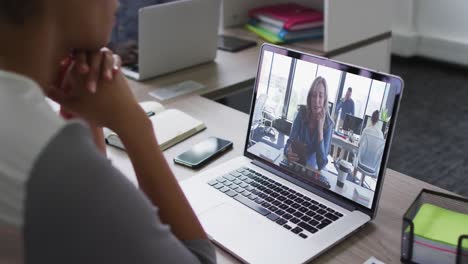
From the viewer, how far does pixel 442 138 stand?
305cm

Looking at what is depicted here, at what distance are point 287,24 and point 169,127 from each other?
986 millimetres

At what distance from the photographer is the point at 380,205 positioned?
1.09 metres

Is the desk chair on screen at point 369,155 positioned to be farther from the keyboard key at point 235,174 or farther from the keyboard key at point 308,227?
the keyboard key at point 235,174

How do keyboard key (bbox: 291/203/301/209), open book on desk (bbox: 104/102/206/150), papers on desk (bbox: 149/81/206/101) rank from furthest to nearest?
1. papers on desk (bbox: 149/81/206/101)
2. open book on desk (bbox: 104/102/206/150)
3. keyboard key (bbox: 291/203/301/209)

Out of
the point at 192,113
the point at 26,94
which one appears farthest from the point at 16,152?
the point at 192,113

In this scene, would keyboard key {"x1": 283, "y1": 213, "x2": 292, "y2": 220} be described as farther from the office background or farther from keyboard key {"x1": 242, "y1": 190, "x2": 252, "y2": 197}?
the office background

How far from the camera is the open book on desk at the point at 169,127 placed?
139 centimetres

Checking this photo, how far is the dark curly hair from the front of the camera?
559 millimetres

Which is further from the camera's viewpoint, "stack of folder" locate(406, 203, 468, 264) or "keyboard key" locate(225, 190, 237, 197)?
"keyboard key" locate(225, 190, 237, 197)

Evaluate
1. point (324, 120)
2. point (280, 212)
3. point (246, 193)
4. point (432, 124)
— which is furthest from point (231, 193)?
point (432, 124)

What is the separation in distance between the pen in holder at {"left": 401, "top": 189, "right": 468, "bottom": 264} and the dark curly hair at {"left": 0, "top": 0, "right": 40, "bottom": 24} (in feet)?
2.22

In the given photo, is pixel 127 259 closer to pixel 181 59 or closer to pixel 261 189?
pixel 261 189

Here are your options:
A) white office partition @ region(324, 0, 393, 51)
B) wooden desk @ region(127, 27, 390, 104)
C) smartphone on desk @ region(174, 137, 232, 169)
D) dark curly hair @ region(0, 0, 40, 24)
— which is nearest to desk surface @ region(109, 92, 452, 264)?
smartphone on desk @ region(174, 137, 232, 169)

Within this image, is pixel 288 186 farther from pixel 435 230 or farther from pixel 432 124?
pixel 432 124
